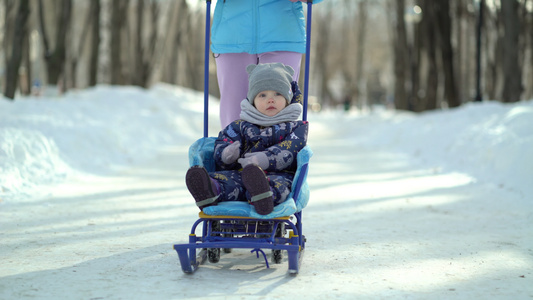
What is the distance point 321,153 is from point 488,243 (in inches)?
316

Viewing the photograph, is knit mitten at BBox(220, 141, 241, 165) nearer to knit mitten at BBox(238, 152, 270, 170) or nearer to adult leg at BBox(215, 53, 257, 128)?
knit mitten at BBox(238, 152, 270, 170)

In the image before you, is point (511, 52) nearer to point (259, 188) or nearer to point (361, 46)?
point (259, 188)

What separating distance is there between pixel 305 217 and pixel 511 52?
10.1 m

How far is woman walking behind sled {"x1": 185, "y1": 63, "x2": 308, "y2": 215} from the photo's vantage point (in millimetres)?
3861

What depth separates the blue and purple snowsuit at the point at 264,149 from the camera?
386cm

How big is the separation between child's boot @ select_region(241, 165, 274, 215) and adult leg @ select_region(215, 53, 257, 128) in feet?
3.51

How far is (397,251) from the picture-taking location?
448cm

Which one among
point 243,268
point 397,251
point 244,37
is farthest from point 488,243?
point 244,37

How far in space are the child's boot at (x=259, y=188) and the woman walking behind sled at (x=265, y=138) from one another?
5.4 inches

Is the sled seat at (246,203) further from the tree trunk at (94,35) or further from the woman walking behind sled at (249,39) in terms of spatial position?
the tree trunk at (94,35)

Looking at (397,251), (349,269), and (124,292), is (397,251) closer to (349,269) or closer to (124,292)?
(349,269)

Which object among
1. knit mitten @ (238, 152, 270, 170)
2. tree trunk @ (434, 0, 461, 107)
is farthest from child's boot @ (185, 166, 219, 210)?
tree trunk @ (434, 0, 461, 107)

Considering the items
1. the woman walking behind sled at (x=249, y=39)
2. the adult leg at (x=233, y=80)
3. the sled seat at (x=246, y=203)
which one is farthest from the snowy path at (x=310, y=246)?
the woman walking behind sled at (x=249, y=39)

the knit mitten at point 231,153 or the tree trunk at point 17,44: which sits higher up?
the tree trunk at point 17,44
